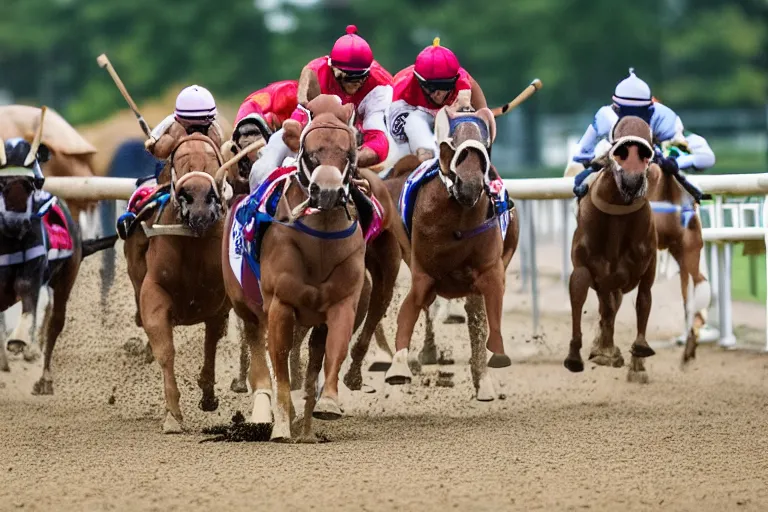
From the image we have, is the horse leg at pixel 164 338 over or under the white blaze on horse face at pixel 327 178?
under

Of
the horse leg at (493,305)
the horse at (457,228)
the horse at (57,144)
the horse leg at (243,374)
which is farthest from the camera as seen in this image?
the horse at (57,144)

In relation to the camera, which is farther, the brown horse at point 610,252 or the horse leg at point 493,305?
the brown horse at point 610,252

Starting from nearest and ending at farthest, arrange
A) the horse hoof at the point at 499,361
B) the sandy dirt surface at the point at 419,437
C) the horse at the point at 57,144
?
1. the sandy dirt surface at the point at 419,437
2. the horse hoof at the point at 499,361
3. the horse at the point at 57,144

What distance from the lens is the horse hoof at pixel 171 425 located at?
8.16m

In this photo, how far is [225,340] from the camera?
11406 millimetres

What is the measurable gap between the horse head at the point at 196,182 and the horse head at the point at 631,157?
2.14 m

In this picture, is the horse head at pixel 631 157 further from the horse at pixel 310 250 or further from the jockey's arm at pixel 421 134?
the horse at pixel 310 250

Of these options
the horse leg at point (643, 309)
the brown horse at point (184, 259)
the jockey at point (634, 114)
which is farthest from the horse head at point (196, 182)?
the horse leg at point (643, 309)

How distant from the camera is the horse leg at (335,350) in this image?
737 cm

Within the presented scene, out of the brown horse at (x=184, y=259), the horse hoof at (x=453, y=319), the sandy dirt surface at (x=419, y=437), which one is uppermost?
the brown horse at (x=184, y=259)

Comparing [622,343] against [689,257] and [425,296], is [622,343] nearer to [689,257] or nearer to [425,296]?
[689,257]

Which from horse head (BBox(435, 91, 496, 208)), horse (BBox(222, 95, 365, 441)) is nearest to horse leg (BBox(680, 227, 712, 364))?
horse head (BBox(435, 91, 496, 208))

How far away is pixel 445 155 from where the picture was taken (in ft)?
26.7

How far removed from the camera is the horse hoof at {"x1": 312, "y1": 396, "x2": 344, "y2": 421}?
7.35 metres
